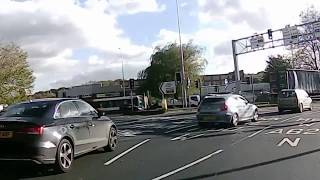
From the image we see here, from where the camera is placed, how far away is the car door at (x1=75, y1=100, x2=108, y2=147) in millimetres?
11569

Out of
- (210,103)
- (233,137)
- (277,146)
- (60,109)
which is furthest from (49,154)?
(210,103)

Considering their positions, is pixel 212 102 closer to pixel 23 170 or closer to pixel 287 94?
pixel 287 94

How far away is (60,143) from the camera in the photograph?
32.7 feet

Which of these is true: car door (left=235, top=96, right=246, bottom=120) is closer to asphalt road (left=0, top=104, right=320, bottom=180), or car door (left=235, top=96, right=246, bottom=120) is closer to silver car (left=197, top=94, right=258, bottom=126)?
silver car (left=197, top=94, right=258, bottom=126)

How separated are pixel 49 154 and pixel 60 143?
456mm

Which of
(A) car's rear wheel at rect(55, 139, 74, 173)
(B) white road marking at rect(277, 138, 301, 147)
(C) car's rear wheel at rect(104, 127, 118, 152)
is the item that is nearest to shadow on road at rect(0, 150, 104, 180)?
(A) car's rear wheel at rect(55, 139, 74, 173)

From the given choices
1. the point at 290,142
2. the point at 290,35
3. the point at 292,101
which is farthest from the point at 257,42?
the point at 290,142

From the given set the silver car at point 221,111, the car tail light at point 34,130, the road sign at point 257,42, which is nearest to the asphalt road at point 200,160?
the car tail light at point 34,130

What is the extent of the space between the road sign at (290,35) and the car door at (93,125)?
125ft

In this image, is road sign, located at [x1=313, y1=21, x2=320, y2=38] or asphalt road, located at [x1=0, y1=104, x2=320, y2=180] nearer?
asphalt road, located at [x1=0, y1=104, x2=320, y2=180]

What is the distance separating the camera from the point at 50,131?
380 inches

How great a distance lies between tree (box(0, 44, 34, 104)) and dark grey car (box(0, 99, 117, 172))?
143ft

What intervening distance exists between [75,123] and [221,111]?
11.3 m

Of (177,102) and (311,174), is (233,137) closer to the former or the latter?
(311,174)
